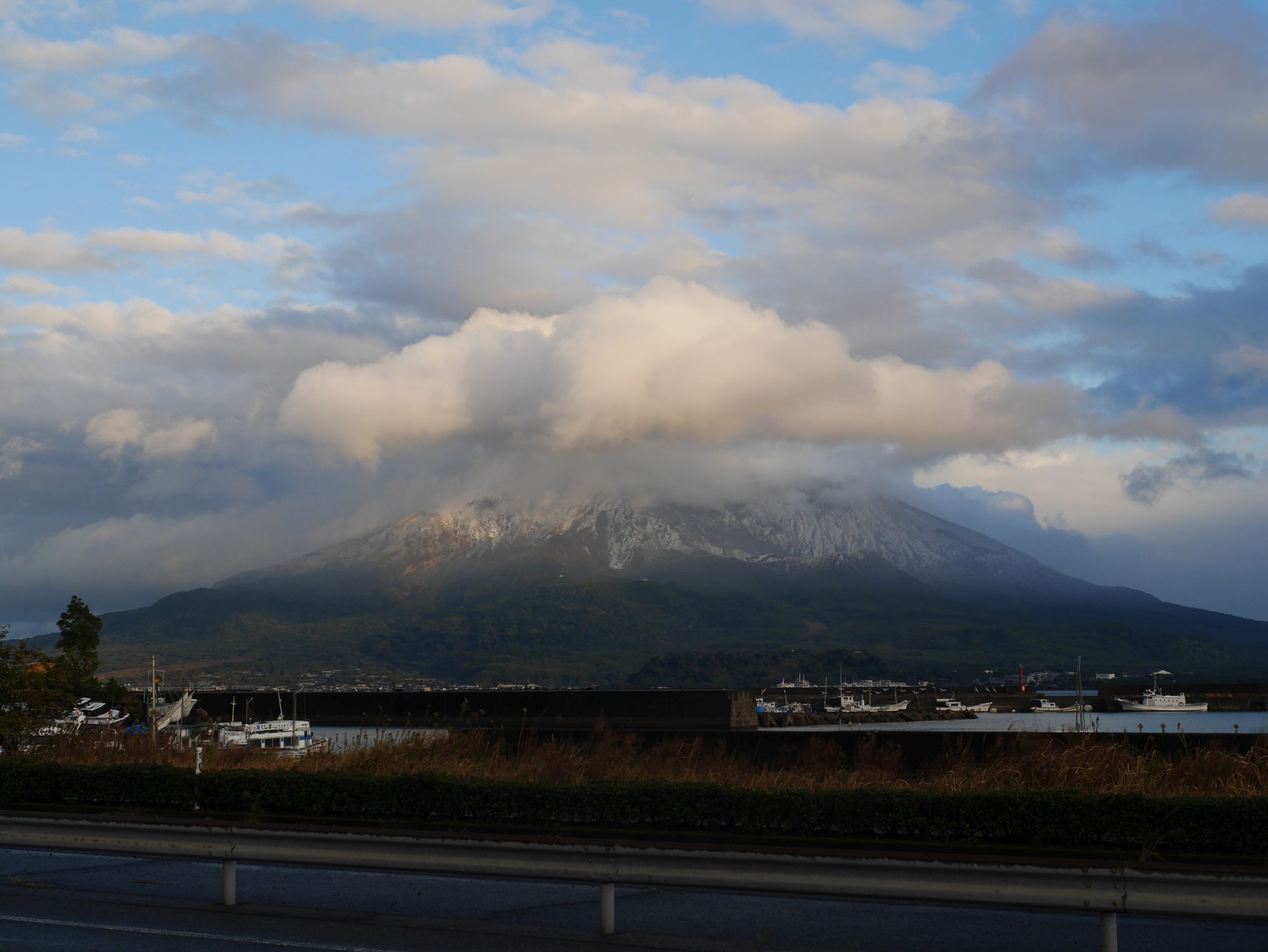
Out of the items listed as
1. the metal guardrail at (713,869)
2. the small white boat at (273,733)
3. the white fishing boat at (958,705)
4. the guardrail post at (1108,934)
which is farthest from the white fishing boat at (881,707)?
the guardrail post at (1108,934)

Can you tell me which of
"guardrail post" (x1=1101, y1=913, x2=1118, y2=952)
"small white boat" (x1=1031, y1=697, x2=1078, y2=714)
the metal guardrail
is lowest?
"small white boat" (x1=1031, y1=697, x2=1078, y2=714)

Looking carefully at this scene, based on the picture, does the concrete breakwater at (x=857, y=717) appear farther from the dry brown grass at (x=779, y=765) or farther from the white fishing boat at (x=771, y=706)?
the dry brown grass at (x=779, y=765)

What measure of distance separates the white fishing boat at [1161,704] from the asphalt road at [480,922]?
485ft

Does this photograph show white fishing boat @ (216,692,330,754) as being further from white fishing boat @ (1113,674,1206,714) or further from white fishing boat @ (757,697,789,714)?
white fishing boat @ (1113,674,1206,714)

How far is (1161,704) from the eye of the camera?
153875 mm

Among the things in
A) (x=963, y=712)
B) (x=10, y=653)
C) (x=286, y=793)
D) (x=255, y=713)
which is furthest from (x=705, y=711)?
(x=963, y=712)

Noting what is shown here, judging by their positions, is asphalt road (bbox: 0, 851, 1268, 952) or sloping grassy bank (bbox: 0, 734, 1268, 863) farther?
sloping grassy bank (bbox: 0, 734, 1268, 863)

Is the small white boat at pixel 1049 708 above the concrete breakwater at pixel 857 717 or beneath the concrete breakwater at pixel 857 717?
beneath

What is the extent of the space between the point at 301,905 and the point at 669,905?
4342 millimetres

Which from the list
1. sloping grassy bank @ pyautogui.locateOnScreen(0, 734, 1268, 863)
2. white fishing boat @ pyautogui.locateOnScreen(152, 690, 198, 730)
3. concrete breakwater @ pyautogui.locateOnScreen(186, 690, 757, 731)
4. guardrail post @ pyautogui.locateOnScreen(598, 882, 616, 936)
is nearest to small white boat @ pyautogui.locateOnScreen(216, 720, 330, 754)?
concrete breakwater @ pyautogui.locateOnScreen(186, 690, 757, 731)

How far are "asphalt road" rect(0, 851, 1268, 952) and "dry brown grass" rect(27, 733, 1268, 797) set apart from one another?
17.5 ft

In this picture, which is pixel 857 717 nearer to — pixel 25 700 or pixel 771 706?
pixel 771 706

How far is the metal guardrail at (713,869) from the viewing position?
11.0 m

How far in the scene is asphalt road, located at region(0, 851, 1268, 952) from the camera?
1305 centimetres
